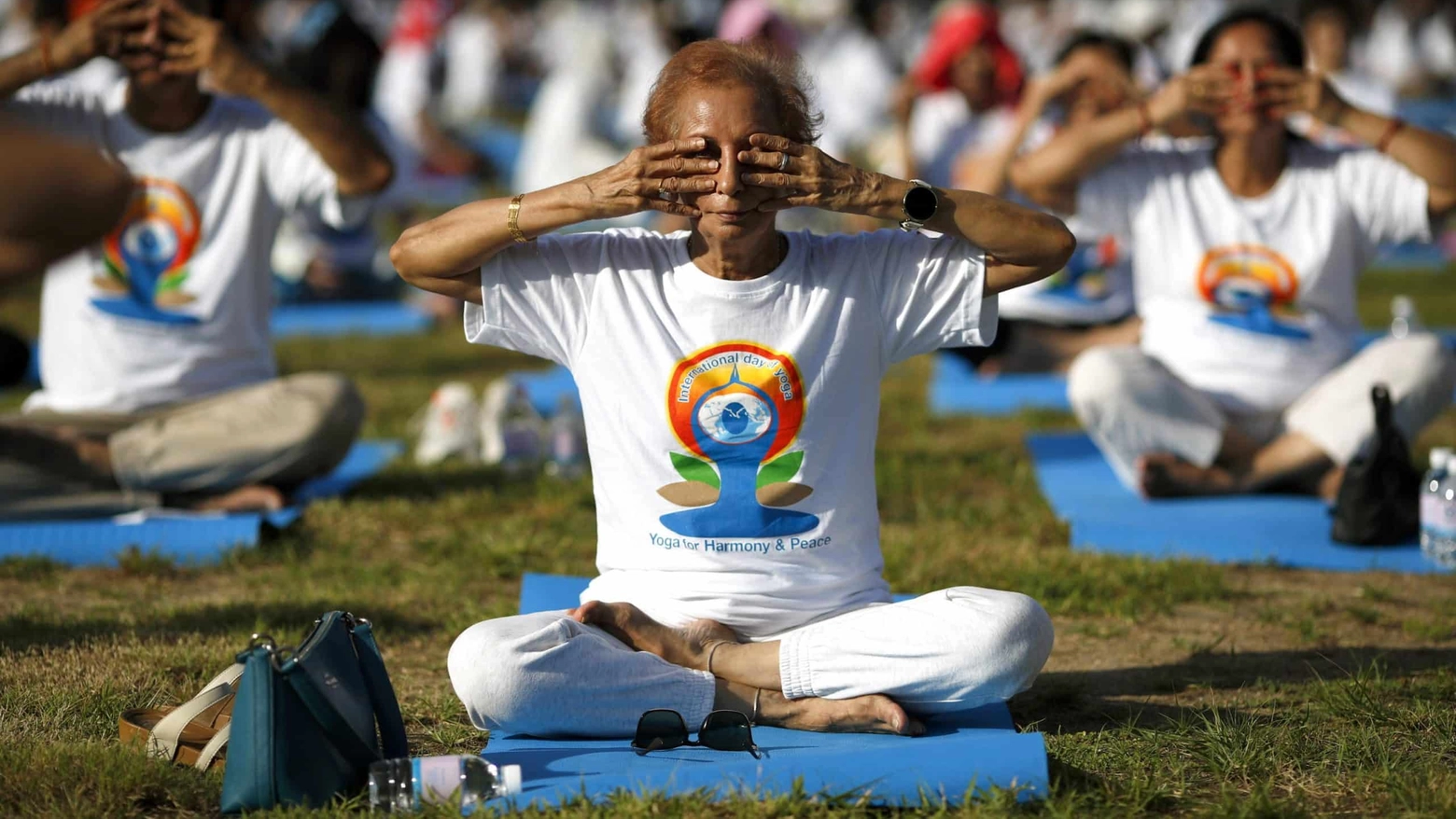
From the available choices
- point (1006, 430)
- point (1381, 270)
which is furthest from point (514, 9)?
point (1006, 430)

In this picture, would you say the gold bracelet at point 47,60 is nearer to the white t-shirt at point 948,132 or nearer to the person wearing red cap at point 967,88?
the person wearing red cap at point 967,88

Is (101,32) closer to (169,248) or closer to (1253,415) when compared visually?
(169,248)

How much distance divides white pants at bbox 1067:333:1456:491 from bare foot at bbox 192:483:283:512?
3.00 metres

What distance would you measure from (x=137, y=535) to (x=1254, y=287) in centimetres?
406

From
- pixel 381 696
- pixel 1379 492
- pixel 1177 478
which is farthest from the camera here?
pixel 1177 478

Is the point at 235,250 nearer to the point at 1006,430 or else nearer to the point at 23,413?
the point at 23,413

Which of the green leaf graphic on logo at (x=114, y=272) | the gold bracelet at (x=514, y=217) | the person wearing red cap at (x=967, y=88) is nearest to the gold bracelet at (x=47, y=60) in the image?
the green leaf graphic on logo at (x=114, y=272)

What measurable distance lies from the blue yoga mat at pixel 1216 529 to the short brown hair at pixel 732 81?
245 cm

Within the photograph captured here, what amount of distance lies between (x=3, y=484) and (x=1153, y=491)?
417cm

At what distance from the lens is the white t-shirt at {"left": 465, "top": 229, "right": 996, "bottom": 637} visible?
12.1 ft

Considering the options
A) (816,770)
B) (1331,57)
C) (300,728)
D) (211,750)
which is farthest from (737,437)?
(1331,57)

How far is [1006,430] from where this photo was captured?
7.71m

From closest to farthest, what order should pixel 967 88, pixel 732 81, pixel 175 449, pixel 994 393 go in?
pixel 732 81 → pixel 175 449 → pixel 994 393 → pixel 967 88

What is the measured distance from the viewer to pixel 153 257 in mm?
5809
